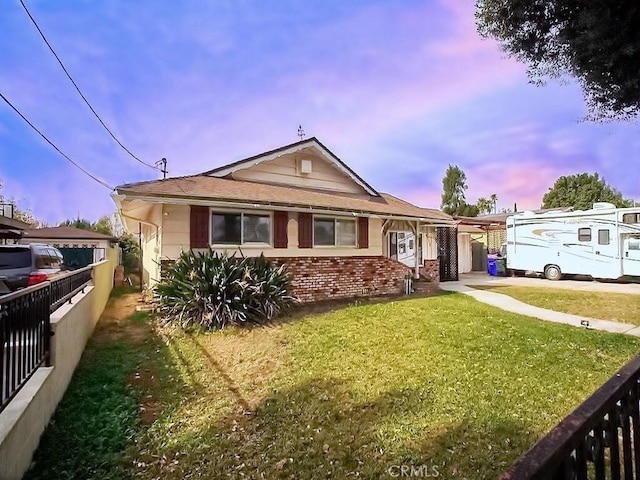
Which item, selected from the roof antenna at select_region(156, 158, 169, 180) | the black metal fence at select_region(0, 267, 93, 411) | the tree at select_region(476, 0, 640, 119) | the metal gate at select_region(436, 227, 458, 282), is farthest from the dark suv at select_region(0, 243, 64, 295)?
the metal gate at select_region(436, 227, 458, 282)

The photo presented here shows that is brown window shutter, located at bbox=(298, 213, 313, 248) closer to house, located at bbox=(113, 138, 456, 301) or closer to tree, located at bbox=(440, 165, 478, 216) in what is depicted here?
house, located at bbox=(113, 138, 456, 301)

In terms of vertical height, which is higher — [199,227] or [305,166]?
[305,166]

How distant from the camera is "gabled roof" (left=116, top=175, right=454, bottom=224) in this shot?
880cm

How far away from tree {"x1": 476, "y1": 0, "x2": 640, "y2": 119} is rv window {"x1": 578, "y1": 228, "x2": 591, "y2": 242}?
14.7 m

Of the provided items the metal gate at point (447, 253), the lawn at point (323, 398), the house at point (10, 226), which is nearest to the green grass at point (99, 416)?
the lawn at point (323, 398)

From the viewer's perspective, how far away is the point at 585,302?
11.0 m

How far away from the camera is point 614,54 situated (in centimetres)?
318

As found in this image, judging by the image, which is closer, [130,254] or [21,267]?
[21,267]

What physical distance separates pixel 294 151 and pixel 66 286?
29.5ft

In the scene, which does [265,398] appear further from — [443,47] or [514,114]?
[514,114]

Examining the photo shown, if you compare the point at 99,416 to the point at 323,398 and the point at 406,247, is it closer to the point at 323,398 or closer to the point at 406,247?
the point at 323,398

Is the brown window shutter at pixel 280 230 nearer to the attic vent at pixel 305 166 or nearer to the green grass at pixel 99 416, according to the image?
the attic vent at pixel 305 166

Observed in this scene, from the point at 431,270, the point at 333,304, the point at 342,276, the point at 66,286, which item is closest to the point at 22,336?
the point at 66,286

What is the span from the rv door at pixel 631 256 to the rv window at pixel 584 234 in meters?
1.22
